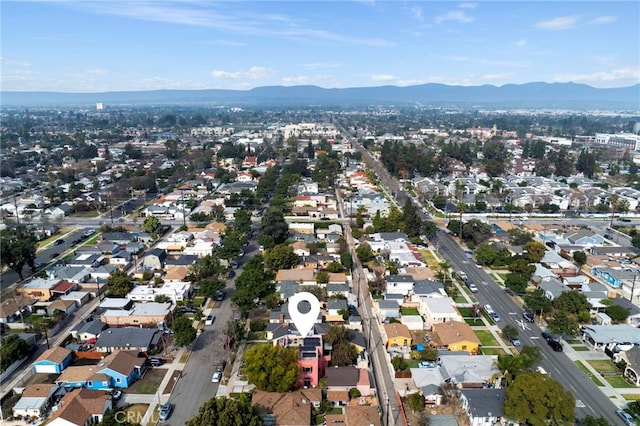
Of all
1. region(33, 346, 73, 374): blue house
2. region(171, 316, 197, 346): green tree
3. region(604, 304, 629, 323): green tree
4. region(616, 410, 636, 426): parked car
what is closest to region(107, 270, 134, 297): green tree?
region(33, 346, 73, 374): blue house

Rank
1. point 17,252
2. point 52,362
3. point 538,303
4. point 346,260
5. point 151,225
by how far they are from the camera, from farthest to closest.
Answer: point 151,225
point 346,260
point 17,252
point 538,303
point 52,362

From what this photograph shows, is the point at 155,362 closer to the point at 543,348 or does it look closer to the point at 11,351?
the point at 11,351

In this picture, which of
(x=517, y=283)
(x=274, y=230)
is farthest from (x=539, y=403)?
(x=274, y=230)

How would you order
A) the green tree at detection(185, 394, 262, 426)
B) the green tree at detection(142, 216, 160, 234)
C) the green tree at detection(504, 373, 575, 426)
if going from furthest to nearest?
the green tree at detection(142, 216, 160, 234)
the green tree at detection(504, 373, 575, 426)
the green tree at detection(185, 394, 262, 426)

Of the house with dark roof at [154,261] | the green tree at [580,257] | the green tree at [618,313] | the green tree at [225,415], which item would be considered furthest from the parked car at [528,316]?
the house with dark roof at [154,261]

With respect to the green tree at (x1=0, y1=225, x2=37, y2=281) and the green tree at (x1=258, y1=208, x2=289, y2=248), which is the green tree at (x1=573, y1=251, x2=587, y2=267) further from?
the green tree at (x1=0, y1=225, x2=37, y2=281)

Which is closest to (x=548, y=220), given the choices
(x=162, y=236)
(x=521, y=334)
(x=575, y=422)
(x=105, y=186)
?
(x=521, y=334)
